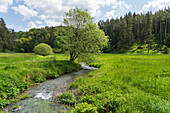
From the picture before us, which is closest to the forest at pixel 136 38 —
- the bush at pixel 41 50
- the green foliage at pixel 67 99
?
the bush at pixel 41 50

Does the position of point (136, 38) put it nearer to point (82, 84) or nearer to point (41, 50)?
point (41, 50)

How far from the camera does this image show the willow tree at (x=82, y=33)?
1841cm

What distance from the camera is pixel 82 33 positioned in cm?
1881

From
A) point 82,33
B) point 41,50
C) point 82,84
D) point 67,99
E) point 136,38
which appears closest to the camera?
point 67,99

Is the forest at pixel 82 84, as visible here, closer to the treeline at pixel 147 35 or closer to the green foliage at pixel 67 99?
the green foliage at pixel 67 99

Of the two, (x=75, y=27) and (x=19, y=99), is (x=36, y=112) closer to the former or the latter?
(x=19, y=99)

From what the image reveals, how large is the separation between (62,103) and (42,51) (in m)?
41.2

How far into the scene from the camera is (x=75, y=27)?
1930 centimetres

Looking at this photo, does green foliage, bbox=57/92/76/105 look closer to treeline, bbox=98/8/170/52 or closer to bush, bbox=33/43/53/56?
bush, bbox=33/43/53/56

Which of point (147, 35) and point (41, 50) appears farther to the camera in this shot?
point (147, 35)

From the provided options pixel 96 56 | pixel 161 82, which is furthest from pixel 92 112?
pixel 96 56

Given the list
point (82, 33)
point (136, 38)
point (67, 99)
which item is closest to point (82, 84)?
point (67, 99)

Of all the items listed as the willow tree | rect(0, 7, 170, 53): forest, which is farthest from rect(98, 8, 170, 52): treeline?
the willow tree

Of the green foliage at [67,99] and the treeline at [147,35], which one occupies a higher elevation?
the treeline at [147,35]
